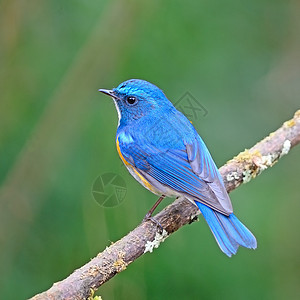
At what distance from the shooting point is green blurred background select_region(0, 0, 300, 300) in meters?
5.27

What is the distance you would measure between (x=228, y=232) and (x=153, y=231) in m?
0.48

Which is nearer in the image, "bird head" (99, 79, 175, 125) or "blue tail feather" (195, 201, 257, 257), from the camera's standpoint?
"blue tail feather" (195, 201, 257, 257)

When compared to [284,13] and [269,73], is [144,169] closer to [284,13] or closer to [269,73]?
[269,73]

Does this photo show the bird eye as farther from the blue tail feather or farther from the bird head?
the blue tail feather

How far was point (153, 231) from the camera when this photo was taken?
401cm

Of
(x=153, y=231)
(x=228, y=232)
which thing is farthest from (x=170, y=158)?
(x=228, y=232)

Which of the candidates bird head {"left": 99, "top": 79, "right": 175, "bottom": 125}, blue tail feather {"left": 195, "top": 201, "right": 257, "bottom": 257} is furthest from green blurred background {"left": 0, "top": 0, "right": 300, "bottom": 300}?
blue tail feather {"left": 195, "top": 201, "right": 257, "bottom": 257}

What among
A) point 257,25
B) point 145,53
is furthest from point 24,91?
point 257,25

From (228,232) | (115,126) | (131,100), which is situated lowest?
(115,126)

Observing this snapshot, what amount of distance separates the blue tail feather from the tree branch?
0.90 feet

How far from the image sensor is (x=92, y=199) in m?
5.38

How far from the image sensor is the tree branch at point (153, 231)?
11.0 ft

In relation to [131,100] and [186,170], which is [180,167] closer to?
[186,170]

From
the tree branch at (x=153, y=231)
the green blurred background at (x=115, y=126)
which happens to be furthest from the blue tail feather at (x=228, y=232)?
the green blurred background at (x=115, y=126)
